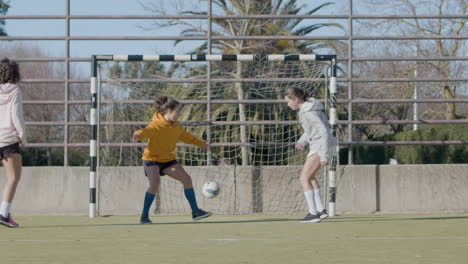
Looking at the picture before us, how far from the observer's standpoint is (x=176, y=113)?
10195mm

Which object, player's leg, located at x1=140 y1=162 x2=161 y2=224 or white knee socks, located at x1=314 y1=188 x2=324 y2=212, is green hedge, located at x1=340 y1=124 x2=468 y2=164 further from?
player's leg, located at x1=140 y1=162 x2=161 y2=224

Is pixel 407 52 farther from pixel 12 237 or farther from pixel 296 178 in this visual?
pixel 12 237

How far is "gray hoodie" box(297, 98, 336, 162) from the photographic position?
9773 mm

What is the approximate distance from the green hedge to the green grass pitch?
22.8 ft

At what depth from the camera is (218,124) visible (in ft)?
40.2

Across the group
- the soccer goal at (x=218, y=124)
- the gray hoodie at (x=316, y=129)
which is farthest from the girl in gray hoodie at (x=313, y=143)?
the soccer goal at (x=218, y=124)

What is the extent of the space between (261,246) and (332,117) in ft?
16.4

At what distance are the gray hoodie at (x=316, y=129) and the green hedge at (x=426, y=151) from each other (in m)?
6.57

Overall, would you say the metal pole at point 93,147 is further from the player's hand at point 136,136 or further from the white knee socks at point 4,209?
the white knee socks at point 4,209

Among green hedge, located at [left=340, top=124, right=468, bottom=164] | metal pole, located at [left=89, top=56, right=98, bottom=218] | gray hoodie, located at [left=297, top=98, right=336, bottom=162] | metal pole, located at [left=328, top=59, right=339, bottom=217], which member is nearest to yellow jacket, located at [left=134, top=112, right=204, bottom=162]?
metal pole, located at [left=89, top=56, right=98, bottom=218]

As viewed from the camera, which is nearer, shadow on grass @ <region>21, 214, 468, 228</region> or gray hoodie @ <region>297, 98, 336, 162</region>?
gray hoodie @ <region>297, 98, 336, 162</region>

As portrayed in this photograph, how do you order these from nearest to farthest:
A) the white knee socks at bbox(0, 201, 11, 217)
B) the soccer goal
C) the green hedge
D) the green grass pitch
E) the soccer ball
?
1. the green grass pitch
2. the white knee socks at bbox(0, 201, 11, 217)
3. the soccer ball
4. the soccer goal
5. the green hedge

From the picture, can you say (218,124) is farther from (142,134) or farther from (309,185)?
(309,185)

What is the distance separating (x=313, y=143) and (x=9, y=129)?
3.76m
